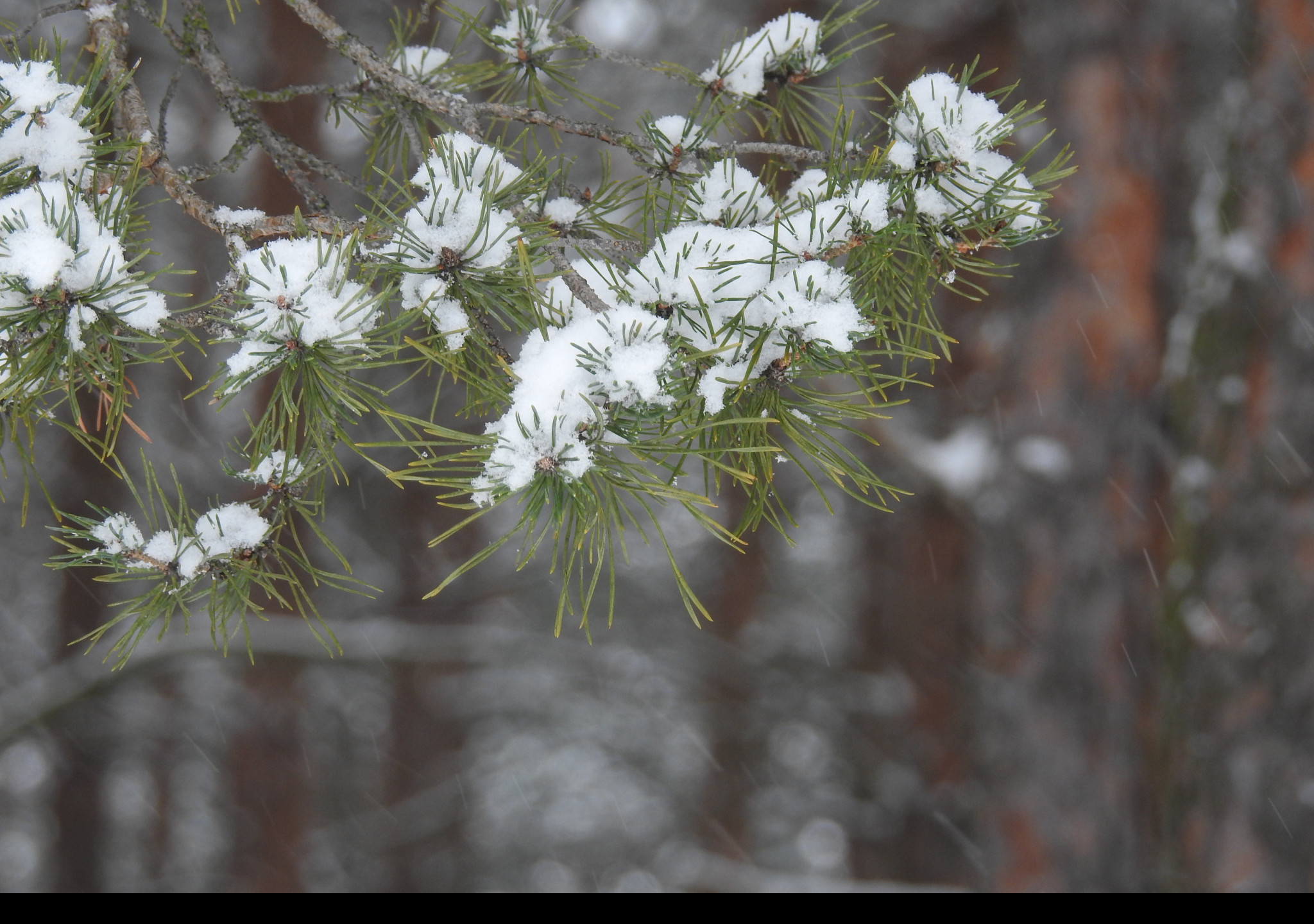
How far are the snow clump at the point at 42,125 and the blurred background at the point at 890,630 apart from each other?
1948 mm

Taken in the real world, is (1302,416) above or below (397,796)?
above

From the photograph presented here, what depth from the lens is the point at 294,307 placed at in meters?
0.54

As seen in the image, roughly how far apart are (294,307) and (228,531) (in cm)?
32

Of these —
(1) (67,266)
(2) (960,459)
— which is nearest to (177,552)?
(1) (67,266)

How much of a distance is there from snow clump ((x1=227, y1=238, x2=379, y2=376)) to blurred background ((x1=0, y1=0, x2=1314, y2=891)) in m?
1.80

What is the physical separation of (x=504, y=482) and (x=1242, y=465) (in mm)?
1757

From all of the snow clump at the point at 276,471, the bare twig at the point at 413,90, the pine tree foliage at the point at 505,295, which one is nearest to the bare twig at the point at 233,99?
the pine tree foliage at the point at 505,295

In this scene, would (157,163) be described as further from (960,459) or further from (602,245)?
(960,459)

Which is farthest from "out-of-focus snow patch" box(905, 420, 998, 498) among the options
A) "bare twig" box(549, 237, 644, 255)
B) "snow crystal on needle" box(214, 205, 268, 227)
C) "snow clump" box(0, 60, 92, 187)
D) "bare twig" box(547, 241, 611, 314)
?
"snow clump" box(0, 60, 92, 187)

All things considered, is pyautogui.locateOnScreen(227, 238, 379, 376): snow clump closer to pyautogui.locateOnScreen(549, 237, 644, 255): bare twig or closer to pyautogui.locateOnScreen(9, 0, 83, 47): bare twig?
pyautogui.locateOnScreen(549, 237, 644, 255): bare twig
